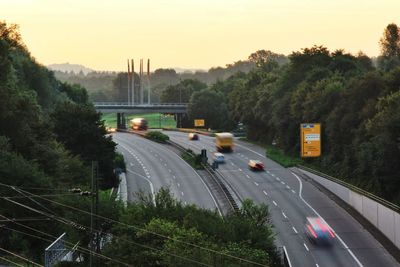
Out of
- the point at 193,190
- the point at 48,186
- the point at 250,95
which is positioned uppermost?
the point at 250,95

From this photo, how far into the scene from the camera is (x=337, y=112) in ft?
285

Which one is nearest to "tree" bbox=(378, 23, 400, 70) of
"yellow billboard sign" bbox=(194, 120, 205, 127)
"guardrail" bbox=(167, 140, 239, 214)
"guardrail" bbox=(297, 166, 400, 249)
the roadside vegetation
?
"yellow billboard sign" bbox=(194, 120, 205, 127)

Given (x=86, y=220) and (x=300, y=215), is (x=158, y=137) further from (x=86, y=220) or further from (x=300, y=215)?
(x=86, y=220)

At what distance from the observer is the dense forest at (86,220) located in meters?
38.2

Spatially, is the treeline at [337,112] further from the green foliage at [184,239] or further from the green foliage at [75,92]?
the green foliage at [75,92]

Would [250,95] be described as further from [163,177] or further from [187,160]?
[163,177]

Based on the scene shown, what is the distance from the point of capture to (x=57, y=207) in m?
50.1

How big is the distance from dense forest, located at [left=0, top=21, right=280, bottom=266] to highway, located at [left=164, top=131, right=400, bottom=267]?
5.36 metres

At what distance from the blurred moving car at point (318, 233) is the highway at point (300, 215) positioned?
0.61 metres

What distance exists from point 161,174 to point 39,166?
35.9 meters

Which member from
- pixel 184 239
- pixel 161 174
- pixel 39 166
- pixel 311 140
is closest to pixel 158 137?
pixel 161 174

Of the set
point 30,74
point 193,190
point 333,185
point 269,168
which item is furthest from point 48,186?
point 30,74

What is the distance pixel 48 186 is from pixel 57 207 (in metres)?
2.53

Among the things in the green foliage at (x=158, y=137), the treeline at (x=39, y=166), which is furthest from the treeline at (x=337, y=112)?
the treeline at (x=39, y=166)
